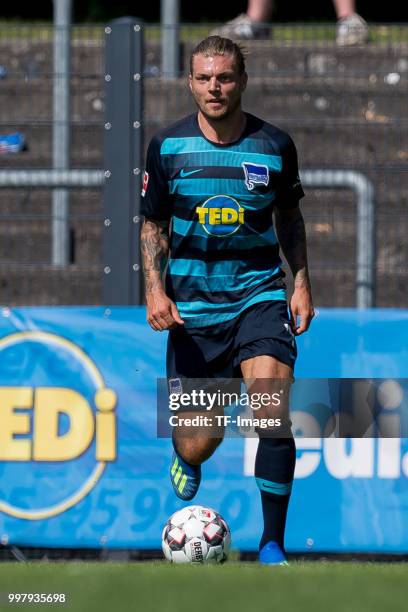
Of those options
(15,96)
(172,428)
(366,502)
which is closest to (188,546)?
(172,428)

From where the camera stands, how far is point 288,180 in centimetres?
695

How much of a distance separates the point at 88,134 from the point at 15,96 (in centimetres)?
126

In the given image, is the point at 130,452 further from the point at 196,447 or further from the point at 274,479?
the point at 274,479

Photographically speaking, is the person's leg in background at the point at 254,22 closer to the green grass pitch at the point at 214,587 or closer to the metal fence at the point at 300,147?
the metal fence at the point at 300,147

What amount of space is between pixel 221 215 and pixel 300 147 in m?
3.03

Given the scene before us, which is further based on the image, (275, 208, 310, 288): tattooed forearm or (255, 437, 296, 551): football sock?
(275, 208, 310, 288): tattooed forearm

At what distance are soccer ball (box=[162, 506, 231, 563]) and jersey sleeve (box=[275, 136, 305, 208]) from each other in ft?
5.09

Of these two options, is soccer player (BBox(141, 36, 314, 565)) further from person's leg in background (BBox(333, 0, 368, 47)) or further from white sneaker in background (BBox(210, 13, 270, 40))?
white sneaker in background (BBox(210, 13, 270, 40))

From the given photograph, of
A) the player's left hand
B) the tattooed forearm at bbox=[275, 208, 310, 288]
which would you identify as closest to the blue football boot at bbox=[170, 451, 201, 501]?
the player's left hand

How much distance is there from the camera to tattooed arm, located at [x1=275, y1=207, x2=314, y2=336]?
6.96 metres

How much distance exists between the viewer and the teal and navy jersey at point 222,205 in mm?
6852

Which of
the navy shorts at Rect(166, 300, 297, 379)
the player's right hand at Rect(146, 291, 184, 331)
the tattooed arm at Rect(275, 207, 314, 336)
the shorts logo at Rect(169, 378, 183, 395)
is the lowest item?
the shorts logo at Rect(169, 378, 183, 395)

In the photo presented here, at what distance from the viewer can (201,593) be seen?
5.15 meters

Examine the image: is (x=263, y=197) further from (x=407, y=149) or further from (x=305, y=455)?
(x=407, y=149)
